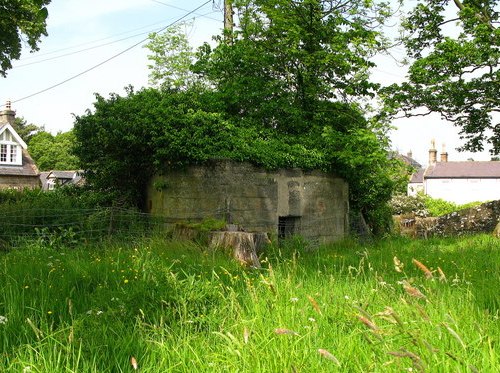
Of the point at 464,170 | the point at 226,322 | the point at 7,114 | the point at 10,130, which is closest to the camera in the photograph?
the point at 226,322

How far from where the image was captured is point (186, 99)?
1250 cm

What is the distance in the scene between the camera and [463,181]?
67.1 m

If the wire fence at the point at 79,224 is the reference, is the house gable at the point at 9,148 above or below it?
above

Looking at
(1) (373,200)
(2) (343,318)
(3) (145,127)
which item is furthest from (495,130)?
(2) (343,318)

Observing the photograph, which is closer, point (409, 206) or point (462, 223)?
point (462, 223)

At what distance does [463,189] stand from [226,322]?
225 ft

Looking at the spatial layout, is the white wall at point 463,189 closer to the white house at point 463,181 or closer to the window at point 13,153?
the white house at point 463,181

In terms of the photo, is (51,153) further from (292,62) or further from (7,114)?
(292,62)

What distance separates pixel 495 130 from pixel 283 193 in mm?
10606

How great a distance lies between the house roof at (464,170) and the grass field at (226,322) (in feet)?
212

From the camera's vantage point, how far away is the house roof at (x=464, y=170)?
65625mm

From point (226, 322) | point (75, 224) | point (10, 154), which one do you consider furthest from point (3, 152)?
point (226, 322)

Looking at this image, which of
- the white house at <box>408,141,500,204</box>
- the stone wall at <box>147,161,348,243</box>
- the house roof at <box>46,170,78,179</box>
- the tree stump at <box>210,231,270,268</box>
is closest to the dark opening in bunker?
the stone wall at <box>147,161,348,243</box>

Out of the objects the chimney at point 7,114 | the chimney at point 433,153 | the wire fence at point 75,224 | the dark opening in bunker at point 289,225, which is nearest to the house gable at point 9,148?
the chimney at point 7,114
